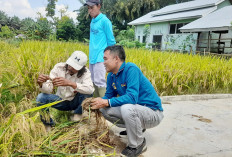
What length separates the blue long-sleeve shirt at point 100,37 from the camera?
3.50 metres

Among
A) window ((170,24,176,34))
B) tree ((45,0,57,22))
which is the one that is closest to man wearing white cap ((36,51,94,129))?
window ((170,24,176,34))

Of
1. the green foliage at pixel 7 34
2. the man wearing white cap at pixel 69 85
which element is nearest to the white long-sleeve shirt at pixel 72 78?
the man wearing white cap at pixel 69 85

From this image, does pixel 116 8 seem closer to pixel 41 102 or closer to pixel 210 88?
pixel 210 88

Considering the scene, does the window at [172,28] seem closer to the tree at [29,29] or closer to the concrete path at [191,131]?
the tree at [29,29]

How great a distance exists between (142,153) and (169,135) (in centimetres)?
65

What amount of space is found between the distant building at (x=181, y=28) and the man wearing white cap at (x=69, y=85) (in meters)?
11.2

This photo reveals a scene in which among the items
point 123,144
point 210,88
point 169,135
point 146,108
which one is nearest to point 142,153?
point 123,144

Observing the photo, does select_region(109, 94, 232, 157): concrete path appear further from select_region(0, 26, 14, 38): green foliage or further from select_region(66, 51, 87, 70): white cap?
select_region(0, 26, 14, 38): green foliage

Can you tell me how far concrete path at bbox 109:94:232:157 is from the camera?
7.37 ft

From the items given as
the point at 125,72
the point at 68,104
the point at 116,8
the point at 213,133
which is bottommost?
the point at 213,133

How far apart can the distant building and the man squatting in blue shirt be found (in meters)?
11.3

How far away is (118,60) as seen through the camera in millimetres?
2215

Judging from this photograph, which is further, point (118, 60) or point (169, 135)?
point (169, 135)

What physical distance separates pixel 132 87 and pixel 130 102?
0.50ft
